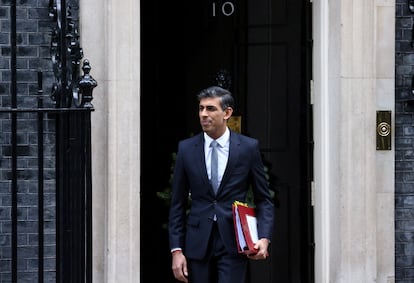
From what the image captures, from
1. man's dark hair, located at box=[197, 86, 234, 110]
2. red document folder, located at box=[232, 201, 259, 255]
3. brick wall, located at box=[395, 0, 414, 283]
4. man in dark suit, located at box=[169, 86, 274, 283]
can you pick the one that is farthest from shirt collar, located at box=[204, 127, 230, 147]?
brick wall, located at box=[395, 0, 414, 283]

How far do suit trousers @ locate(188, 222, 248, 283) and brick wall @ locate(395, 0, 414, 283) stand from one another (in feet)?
6.85

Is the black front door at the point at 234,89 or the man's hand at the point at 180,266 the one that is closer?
the man's hand at the point at 180,266

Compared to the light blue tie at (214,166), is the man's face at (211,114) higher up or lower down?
higher up

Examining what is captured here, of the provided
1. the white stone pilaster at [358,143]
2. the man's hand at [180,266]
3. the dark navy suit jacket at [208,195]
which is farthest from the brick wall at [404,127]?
the man's hand at [180,266]

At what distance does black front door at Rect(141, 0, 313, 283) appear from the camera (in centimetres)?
905

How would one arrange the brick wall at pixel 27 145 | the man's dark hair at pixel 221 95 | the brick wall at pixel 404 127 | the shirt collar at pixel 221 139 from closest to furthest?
the man's dark hair at pixel 221 95, the shirt collar at pixel 221 139, the brick wall at pixel 27 145, the brick wall at pixel 404 127

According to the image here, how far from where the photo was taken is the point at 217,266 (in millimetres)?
6523

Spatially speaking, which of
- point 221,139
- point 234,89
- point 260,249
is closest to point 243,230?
point 260,249

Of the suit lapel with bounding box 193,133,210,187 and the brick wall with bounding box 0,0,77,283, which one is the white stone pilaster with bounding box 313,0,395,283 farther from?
the brick wall with bounding box 0,0,77,283

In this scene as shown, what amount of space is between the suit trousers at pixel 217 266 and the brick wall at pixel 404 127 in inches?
82.2

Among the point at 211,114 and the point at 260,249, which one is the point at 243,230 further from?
the point at 211,114

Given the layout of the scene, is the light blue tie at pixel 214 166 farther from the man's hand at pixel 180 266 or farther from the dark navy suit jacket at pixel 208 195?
the man's hand at pixel 180 266

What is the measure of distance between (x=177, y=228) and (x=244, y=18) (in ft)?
10.1

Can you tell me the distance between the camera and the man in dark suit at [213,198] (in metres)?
6.45
